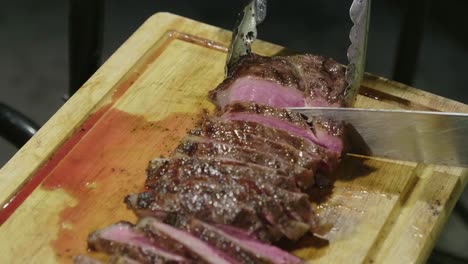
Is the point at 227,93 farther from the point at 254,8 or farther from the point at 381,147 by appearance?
the point at 381,147

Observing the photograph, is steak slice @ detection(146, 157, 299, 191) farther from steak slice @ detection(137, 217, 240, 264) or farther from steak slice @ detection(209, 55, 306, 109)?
steak slice @ detection(209, 55, 306, 109)

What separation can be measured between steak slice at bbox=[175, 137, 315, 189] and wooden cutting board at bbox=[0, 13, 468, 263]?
7.0 inches

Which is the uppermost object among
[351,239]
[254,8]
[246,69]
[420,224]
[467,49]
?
[467,49]

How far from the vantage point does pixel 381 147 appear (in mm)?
3287

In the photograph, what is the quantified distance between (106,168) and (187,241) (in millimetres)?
690

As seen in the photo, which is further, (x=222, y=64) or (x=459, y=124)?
(x=222, y=64)

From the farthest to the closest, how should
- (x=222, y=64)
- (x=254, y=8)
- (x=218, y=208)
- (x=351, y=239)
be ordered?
(x=222, y=64) < (x=254, y=8) < (x=351, y=239) < (x=218, y=208)

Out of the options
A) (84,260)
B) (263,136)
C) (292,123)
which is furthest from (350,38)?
(84,260)

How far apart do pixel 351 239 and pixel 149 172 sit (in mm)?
836

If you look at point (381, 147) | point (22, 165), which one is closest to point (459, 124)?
point (381, 147)

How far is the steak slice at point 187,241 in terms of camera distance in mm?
2680

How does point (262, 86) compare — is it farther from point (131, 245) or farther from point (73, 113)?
point (131, 245)

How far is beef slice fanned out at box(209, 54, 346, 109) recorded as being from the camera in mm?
3328

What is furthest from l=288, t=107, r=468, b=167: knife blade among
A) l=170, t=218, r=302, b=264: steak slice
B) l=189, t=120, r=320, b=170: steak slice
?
l=170, t=218, r=302, b=264: steak slice
